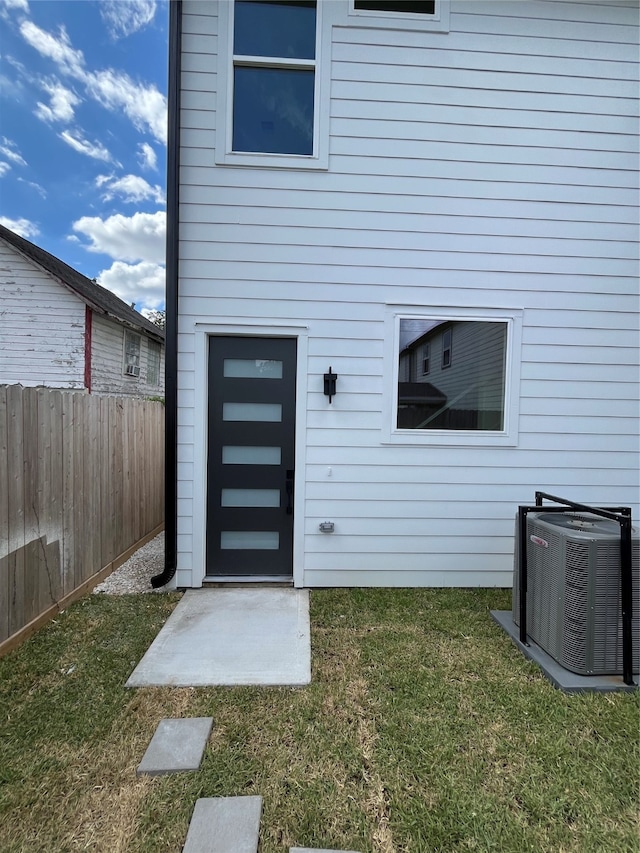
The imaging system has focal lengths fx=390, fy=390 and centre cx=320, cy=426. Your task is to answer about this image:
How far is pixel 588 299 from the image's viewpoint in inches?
144

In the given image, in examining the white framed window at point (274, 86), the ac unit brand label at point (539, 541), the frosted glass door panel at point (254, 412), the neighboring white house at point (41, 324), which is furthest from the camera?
the neighboring white house at point (41, 324)

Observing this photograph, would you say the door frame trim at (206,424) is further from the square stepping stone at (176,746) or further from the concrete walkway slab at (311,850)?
the concrete walkway slab at (311,850)

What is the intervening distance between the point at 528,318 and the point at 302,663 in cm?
345

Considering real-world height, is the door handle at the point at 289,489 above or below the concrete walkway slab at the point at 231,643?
above

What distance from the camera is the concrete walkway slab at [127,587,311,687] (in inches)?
91.9

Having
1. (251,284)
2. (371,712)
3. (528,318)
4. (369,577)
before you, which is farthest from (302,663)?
(528,318)

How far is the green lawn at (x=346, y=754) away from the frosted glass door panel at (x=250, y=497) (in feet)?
4.27

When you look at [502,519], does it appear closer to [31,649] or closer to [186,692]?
[186,692]

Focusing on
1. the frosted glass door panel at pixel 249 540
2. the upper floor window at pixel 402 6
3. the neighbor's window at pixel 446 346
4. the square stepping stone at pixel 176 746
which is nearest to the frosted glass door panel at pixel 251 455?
the frosted glass door panel at pixel 249 540

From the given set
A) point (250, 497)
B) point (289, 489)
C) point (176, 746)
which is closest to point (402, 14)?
point (289, 489)

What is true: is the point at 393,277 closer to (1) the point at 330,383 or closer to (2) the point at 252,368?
(1) the point at 330,383

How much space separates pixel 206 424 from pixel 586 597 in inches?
121

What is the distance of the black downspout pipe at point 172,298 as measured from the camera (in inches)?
128

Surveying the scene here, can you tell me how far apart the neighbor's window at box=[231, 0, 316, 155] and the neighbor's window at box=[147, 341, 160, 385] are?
32.9ft
